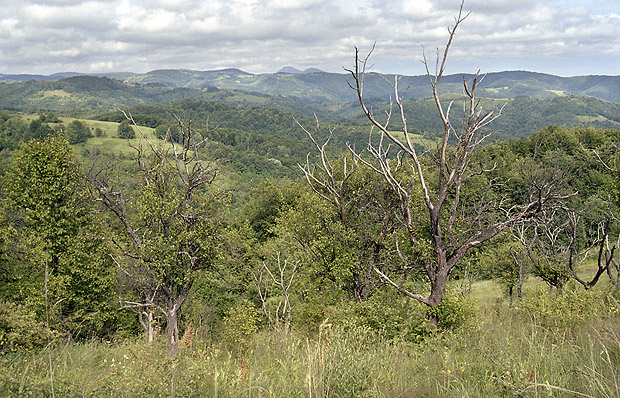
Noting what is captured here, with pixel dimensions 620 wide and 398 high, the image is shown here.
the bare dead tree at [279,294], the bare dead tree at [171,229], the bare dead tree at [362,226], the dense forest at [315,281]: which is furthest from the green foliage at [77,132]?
the bare dead tree at [362,226]

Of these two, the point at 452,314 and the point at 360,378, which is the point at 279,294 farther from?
the point at 360,378

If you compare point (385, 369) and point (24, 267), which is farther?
point (24, 267)

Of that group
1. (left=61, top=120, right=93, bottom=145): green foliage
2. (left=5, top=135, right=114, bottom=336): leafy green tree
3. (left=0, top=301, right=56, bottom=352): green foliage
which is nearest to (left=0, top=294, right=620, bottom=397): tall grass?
(left=0, top=301, right=56, bottom=352): green foliage

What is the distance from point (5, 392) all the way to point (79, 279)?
2096cm

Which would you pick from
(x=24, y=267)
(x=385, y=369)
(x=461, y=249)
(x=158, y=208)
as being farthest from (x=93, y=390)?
(x=24, y=267)

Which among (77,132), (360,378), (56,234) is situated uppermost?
(77,132)

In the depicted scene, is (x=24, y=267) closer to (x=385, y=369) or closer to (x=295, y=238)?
(x=295, y=238)

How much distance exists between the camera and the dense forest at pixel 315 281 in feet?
12.4

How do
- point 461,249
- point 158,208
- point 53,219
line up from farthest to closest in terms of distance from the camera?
point 53,219 < point 158,208 < point 461,249

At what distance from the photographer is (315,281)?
16578 mm

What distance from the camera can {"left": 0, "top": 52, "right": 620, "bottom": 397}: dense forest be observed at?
3775 millimetres

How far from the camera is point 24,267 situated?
824 inches

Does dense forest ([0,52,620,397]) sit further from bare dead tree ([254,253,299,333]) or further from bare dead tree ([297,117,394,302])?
bare dead tree ([254,253,299,333])

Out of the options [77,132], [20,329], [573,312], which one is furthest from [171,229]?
[77,132]
